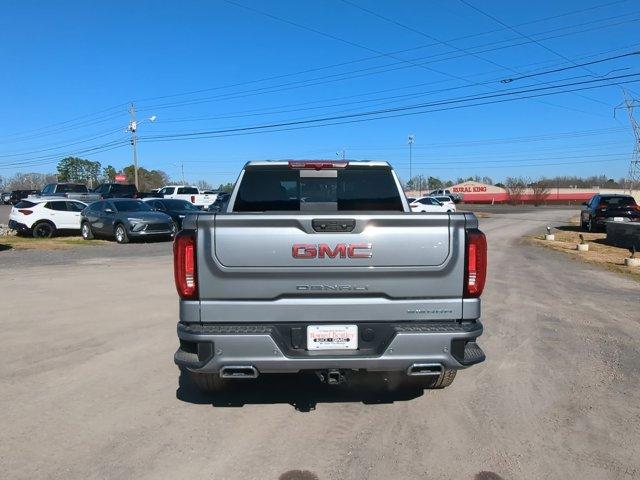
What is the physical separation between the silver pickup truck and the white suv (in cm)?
2008

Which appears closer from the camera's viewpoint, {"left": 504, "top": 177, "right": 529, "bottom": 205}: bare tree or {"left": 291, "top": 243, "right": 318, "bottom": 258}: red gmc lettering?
{"left": 291, "top": 243, "right": 318, "bottom": 258}: red gmc lettering

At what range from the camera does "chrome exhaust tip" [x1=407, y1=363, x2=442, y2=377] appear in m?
3.85

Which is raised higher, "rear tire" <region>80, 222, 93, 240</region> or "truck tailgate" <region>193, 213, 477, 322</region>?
"truck tailgate" <region>193, 213, 477, 322</region>

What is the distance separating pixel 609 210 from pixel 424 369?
23.7 meters

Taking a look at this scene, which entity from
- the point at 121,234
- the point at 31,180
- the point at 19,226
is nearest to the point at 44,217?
the point at 19,226

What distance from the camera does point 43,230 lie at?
2156 centimetres

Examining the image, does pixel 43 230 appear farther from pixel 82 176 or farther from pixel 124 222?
pixel 82 176

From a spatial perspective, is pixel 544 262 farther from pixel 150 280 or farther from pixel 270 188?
pixel 270 188

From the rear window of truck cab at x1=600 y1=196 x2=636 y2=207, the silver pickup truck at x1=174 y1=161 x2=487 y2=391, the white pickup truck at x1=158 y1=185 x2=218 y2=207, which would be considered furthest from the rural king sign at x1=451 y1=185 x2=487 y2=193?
the silver pickup truck at x1=174 y1=161 x2=487 y2=391

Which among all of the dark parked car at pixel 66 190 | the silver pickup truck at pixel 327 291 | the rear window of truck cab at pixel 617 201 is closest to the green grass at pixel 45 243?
the dark parked car at pixel 66 190

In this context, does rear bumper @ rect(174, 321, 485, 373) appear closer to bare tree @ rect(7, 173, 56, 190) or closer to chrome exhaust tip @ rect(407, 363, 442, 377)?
chrome exhaust tip @ rect(407, 363, 442, 377)

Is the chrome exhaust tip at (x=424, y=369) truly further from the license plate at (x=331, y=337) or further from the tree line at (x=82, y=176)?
the tree line at (x=82, y=176)

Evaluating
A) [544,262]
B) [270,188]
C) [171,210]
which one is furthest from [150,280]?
[171,210]

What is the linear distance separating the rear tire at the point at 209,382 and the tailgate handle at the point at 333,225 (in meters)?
1.51
